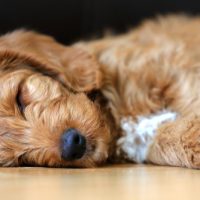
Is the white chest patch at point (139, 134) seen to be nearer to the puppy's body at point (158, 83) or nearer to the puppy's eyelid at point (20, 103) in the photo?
the puppy's body at point (158, 83)

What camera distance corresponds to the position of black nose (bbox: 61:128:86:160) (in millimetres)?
1610

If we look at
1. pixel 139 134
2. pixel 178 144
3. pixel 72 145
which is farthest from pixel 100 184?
pixel 139 134

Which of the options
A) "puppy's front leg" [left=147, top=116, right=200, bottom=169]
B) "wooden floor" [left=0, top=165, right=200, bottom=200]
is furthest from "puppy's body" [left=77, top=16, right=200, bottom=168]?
Answer: "wooden floor" [left=0, top=165, right=200, bottom=200]

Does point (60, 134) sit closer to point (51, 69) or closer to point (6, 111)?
point (6, 111)

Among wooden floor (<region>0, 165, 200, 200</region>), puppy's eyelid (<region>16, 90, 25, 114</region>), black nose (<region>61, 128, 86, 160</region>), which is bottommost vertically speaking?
wooden floor (<region>0, 165, 200, 200</region>)

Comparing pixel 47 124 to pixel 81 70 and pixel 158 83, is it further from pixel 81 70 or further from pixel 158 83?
pixel 158 83

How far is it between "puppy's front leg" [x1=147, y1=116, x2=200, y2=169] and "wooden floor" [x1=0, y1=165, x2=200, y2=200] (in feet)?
0.18

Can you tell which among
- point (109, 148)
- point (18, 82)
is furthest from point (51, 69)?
point (109, 148)

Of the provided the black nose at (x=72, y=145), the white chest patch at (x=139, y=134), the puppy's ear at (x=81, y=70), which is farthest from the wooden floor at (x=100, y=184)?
the puppy's ear at (x=81, y=70)

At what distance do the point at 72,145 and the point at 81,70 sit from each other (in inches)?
20.4

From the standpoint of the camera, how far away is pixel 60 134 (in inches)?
64.1

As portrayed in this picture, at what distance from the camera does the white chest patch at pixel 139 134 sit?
1987 millimetres

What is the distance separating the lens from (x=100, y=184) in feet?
4.34

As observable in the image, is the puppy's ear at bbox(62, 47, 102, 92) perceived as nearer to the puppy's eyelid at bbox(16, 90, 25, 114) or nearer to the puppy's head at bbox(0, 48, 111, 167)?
the puppy's head at bbox(0, 48, 111, 167)
